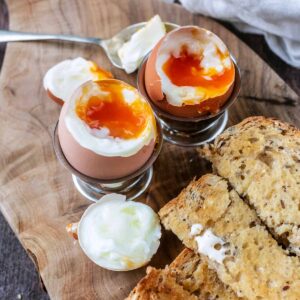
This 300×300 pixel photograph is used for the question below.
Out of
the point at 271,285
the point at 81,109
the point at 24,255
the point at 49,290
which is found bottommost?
the point at 24,255

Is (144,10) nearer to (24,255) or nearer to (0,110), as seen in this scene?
(0,110)

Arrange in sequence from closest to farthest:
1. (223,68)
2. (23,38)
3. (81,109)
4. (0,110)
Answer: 1. (81,109)
2. (223,68)
3. (0,110)
4. (23,38)

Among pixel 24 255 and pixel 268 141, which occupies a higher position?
pixel 268 141

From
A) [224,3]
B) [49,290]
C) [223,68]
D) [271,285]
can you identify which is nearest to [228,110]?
[223,68]

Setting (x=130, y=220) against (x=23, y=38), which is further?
(x=23, y=38)

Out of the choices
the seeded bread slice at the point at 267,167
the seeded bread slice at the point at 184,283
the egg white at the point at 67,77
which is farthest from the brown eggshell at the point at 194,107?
the seeded bread slice at the point at 184,283

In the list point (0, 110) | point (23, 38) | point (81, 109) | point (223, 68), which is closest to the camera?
point (81, 109)

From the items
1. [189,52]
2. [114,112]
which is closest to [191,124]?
[189,52]

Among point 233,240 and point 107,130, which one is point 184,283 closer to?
point 233,240
